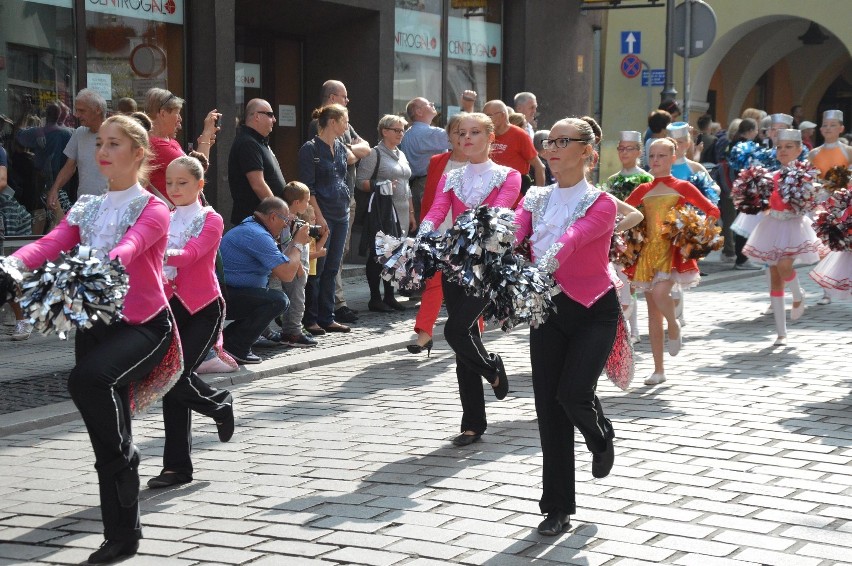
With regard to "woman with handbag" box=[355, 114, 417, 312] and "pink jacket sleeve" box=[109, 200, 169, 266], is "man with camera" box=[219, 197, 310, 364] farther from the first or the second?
"pink jacket sleeve" box=[109, 200, 169, 266]

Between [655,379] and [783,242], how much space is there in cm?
300

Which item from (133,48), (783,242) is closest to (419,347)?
(783,242)

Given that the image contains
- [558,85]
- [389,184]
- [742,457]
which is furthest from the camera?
[558,85]

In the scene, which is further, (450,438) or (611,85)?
(611,85)

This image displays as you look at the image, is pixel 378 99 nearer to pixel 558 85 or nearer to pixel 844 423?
pixel 558 85

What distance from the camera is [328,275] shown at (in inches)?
462

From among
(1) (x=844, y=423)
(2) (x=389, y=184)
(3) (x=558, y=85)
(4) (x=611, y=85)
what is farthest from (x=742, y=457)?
(4) (x=611, y=85)

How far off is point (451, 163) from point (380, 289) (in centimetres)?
393

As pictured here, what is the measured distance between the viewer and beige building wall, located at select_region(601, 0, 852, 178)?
1168 inches

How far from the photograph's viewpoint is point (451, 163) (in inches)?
388

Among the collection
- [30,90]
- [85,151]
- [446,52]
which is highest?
[446,52]

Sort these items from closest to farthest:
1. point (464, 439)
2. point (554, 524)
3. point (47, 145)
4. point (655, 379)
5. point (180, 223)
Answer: point (554, 524) < point (180, 223) < point (464, 439) < point (655, 379) < point (47, 145)

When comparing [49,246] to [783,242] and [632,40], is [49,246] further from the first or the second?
[632,40]

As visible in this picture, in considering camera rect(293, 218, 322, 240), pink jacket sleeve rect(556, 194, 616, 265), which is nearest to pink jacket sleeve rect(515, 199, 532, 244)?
pink jacket sleeve rect(556, 194, 616, 265)
